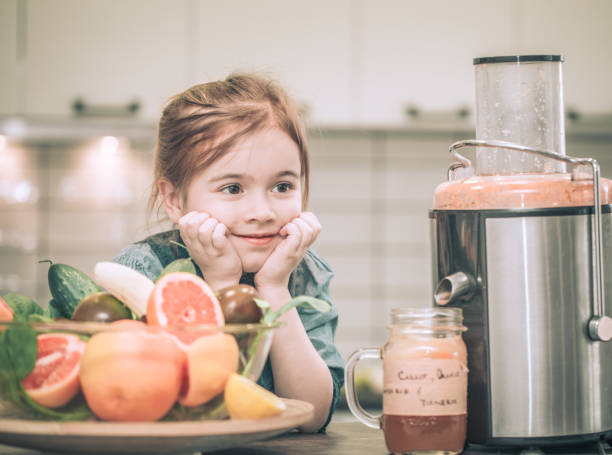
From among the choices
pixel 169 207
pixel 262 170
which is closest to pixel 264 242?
pixel 262 170

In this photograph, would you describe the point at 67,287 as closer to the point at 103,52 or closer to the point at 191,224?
the point at 191,224

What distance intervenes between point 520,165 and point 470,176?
6 cm

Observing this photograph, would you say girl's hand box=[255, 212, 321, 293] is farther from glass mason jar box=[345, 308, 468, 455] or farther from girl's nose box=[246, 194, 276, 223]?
glass mason jar box=[345, 308, 468, 455]

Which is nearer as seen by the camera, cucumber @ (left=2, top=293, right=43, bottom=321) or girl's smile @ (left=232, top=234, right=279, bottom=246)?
cucumber @ (left=2, top=293, right=43, bottom=321)

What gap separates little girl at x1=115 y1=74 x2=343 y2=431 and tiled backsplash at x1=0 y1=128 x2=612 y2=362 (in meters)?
1.56

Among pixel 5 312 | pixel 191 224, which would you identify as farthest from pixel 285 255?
pixel 5 312

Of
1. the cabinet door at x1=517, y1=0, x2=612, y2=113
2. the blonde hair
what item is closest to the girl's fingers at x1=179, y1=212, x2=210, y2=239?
the blonde hair

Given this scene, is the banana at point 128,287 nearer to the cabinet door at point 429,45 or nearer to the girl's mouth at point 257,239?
the girl's mouth at point 257,239

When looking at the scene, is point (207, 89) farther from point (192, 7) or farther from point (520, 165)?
point (192, 7)

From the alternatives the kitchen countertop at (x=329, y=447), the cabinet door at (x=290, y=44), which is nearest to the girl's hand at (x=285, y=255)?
the kitchen countertop at (x=329, y=447)

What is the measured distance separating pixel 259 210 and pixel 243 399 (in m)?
0.48

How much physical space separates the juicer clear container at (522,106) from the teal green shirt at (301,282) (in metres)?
0.38

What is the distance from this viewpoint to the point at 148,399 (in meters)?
0.62

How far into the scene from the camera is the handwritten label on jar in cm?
73
